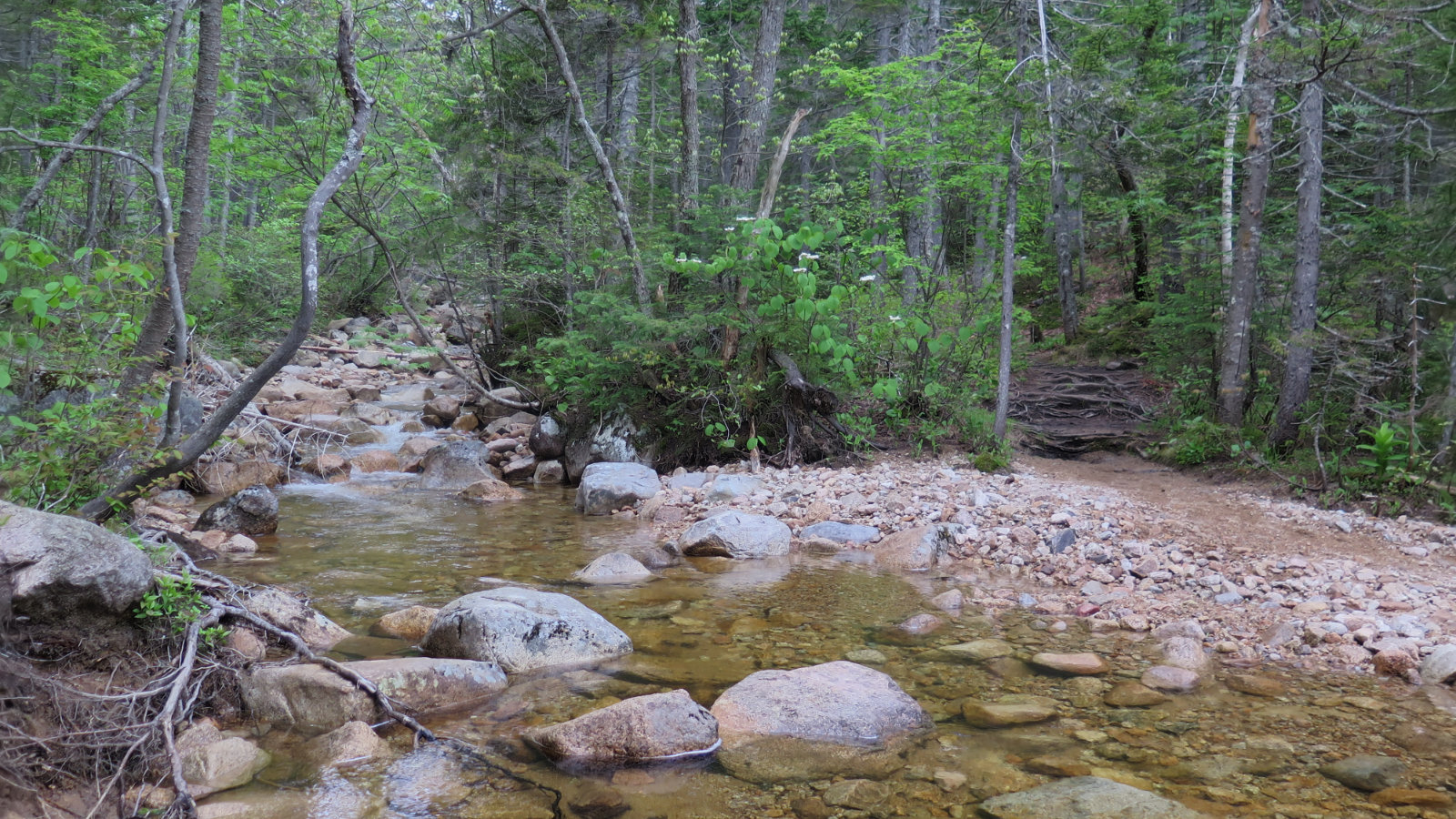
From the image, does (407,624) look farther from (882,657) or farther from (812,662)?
(882,657)

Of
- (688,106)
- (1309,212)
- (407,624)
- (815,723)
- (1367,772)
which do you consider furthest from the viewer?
(688,106)

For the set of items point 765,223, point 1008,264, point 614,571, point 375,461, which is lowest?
point 375,461

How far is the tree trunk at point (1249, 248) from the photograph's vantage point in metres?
8.77

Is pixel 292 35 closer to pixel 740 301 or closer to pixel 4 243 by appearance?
pixel 740 301

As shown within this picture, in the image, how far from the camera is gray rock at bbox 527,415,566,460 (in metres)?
11.4


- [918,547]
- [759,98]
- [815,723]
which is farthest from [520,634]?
[759,98]

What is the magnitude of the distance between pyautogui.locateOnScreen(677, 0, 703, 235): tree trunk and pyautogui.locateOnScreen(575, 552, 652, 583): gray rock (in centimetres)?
624

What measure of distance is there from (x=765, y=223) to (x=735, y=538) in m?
3.88

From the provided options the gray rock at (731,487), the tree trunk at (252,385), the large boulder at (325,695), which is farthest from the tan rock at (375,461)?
the large boulder at (325,695)

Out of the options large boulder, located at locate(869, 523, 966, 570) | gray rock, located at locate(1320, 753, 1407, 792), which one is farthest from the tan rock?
gray rock, located at locate(1320, 753, 1407, 792)

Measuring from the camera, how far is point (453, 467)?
10633 mm

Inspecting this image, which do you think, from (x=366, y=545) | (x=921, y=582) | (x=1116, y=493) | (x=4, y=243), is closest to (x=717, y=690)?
(x=921, y=582)

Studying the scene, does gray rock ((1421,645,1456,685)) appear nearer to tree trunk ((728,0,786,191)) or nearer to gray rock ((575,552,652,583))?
gray rock ((575,552,652,583))

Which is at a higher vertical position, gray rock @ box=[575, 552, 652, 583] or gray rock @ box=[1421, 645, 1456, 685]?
gray rock @ box=[1421, 645, 1456, 685]
